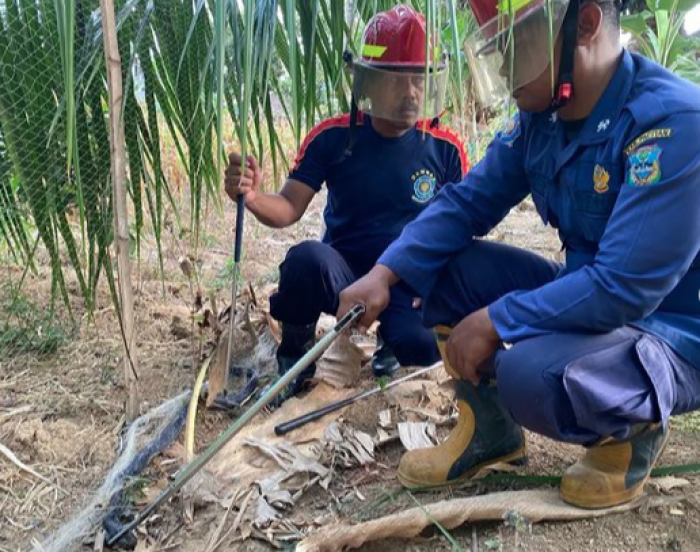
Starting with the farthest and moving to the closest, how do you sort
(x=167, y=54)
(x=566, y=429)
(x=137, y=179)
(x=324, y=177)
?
(x=324, y=177)
(x=137, y=179)
(x=167, y=54)
(x=566, y=429)

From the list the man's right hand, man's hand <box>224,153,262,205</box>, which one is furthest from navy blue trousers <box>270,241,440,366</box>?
the man's right hand

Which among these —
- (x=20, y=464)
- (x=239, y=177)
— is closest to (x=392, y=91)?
(x=239, y=177)

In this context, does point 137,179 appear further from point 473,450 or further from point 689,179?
point 689,179

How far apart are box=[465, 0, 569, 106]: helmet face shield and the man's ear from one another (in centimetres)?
4

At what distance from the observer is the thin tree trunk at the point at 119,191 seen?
155 centimetres

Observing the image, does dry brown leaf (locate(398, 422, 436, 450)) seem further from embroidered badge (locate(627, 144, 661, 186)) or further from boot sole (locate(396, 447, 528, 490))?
embroidered badge (locate(627, 144, 661, 186))

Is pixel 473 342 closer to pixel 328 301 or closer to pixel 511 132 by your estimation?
pixel 511 132

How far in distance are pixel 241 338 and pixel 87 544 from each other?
3.49ft

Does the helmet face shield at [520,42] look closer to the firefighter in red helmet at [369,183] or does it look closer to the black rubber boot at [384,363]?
the firefighter in red helmet at [369,183]

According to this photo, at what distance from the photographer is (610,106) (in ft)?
4.28

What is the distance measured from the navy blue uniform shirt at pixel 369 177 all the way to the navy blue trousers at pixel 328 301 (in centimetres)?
15

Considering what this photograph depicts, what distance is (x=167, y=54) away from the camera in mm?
1698

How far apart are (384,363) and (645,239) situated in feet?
3.91

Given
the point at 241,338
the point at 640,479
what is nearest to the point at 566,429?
the point at 640,479
